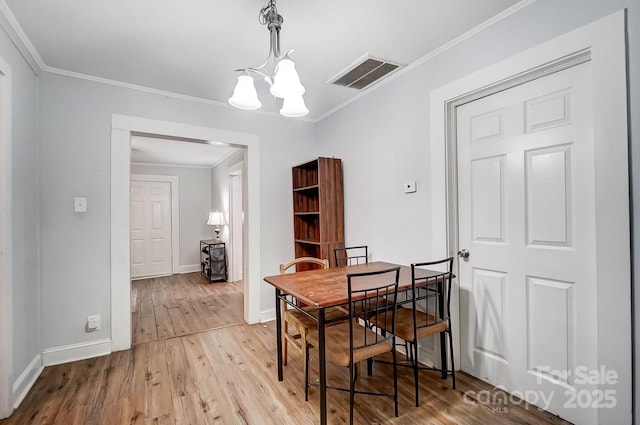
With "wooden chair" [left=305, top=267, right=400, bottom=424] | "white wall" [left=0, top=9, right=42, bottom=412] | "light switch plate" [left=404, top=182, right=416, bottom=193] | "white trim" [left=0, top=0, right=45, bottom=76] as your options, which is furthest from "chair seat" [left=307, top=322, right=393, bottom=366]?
"white trim" [left=0, top=0, right=45, bottom=76]

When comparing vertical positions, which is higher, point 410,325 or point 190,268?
point 410,325

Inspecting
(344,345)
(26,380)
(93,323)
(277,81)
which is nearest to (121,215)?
(93,323)

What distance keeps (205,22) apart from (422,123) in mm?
1694

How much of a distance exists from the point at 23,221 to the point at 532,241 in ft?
11.1

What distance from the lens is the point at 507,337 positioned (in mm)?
2018

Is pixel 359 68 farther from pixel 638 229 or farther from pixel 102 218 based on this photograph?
pixel 102 218

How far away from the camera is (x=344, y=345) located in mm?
1777

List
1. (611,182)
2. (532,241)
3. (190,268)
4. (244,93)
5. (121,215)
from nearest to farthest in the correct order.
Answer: (611,182)
(244,93)
(532,241)
(121,215)
(190,268)

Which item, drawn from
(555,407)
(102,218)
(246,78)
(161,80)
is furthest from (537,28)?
(102,218)

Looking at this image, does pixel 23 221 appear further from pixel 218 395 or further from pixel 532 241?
pixel 532 241

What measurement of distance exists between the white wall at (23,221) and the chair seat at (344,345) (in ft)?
6.38

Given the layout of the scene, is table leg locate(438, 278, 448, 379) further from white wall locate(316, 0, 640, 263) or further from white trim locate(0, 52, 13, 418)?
white trim locate(0, 52, 13, 418)

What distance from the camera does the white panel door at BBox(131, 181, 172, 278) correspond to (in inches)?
238

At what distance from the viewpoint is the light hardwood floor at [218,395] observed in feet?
5.95
